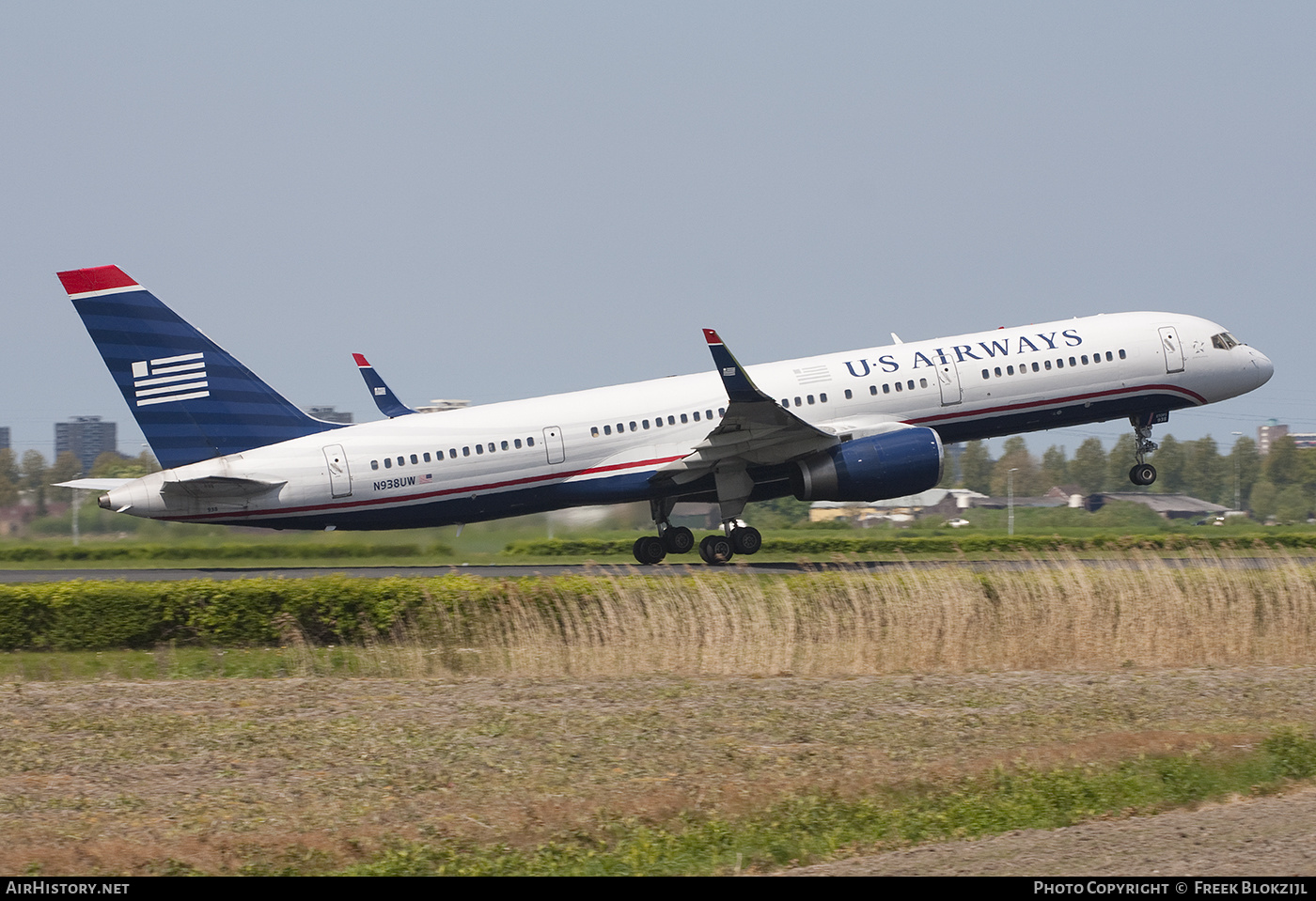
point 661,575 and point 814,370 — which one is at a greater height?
point 814,370

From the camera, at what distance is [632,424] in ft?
→ 113

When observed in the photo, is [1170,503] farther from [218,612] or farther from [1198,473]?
[218,612]

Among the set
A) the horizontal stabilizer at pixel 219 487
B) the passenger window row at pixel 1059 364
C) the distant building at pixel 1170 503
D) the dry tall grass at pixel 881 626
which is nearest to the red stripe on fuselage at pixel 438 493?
the horizontal stabilizer at pixel 219 487

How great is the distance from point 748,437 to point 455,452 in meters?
7.36

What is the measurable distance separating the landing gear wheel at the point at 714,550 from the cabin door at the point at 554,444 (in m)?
4.22

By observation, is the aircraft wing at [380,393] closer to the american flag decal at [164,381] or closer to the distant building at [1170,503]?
the american flag decal at [164,381]

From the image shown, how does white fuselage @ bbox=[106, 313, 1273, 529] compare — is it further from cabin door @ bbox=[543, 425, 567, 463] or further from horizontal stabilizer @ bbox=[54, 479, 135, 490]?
horizontal stabilizer @ bbox=[54, 479, 135, 490]

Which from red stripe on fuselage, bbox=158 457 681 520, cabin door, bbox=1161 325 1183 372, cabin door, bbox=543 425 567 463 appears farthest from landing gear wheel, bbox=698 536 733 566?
cabin door, bbox=1161 325 1183 372

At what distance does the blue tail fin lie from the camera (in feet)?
105
